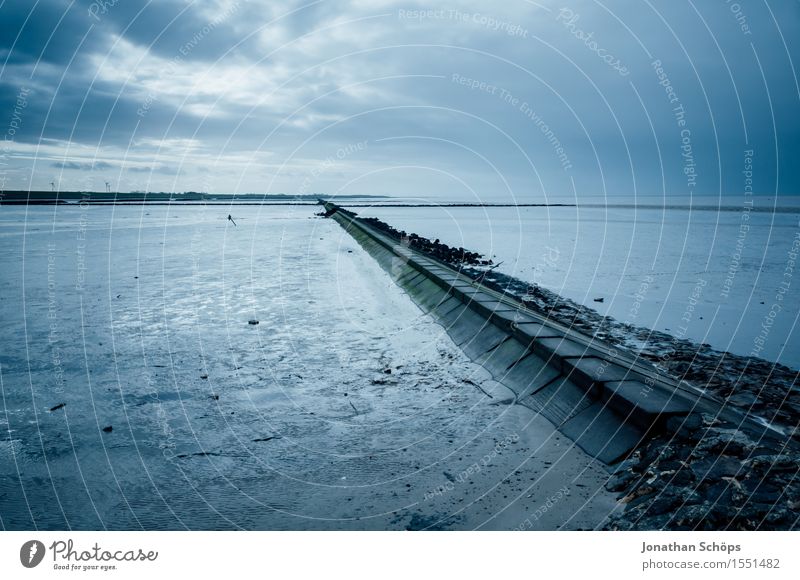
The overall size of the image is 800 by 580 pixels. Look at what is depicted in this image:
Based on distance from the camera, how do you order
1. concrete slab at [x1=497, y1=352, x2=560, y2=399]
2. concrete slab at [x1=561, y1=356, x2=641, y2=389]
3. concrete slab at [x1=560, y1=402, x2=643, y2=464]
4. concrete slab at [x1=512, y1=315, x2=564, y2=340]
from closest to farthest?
concrete slab at [x1=560, y1=402, x2=643, y2=464], concrete slab at [x1=561, y1=356, x2=641, y2=389], concrete slab at [x1=497, y1=352, x2=560, y2=399], concrete slab at [x1=512, y1=315, x2=564, y2=340]

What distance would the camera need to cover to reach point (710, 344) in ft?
22.7

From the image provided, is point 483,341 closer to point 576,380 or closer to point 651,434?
point 576,380

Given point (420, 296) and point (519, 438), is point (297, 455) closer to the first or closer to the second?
point (519, 438)

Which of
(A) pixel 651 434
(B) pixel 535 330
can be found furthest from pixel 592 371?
(B) pixel 535 330

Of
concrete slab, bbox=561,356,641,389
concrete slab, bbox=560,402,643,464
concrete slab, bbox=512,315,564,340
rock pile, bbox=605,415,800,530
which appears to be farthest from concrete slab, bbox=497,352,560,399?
rock pile, bbox=605,415,800,530

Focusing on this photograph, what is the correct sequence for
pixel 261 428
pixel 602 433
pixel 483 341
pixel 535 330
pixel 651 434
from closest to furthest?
pixel 651 434 < pixel 602 433 < pixel 261 428 < pixel 535 330 < pixel 483 341

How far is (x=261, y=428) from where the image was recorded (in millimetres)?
4305

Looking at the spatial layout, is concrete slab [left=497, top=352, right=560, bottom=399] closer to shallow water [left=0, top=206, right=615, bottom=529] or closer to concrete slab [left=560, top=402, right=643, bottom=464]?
shallow water [left=0, top=206, right=615, bottom=529]

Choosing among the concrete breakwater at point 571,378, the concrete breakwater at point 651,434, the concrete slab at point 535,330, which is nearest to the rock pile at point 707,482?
the concrete breakwater at point 651,434

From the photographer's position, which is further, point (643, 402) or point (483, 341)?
point (483, 341)

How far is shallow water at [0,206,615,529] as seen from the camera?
10.5ft

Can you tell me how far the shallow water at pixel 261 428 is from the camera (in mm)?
3201

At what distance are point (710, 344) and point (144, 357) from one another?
7.64 m
